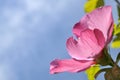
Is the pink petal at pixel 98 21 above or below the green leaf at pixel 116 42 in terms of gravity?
below

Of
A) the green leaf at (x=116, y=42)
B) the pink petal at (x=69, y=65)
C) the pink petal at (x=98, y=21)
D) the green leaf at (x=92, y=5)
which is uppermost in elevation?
the green leaf at (x=92, y=5)

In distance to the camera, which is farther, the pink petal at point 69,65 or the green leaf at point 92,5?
the green leaf at point 92,5

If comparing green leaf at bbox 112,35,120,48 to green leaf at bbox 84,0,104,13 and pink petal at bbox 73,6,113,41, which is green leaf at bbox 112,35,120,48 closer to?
green leaf at bbox 84,0,104,13

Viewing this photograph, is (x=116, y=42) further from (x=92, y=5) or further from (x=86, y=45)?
(x=86, y=45)

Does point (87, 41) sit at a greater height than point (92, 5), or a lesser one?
lesser

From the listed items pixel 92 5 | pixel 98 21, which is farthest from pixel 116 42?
pixel 98 21

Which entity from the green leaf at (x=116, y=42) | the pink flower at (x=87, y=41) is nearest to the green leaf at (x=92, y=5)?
the green leaf at (x=116, y=42)

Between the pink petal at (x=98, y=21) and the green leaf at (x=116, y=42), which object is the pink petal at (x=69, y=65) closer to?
the pink petal at (x=98, y=21)
